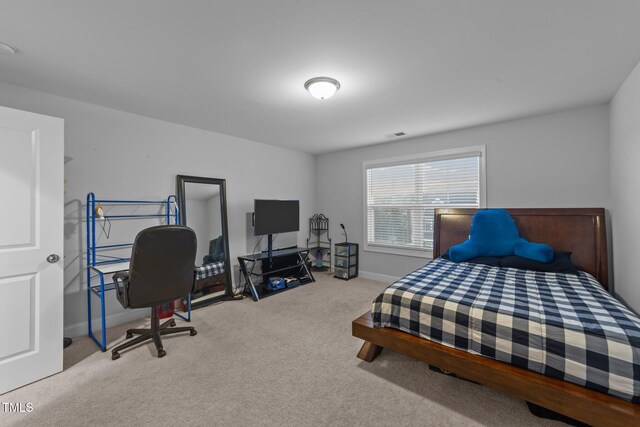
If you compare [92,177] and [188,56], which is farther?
[92,177]

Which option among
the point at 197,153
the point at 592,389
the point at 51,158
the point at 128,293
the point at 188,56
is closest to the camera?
the point at 592,389

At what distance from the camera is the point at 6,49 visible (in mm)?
1874

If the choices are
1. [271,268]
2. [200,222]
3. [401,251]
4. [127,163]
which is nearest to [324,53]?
[127,163]

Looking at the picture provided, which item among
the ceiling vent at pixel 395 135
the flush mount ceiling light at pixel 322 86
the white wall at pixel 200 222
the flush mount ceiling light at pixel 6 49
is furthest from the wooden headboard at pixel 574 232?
the flush mount ceiling light at pixel 6 49

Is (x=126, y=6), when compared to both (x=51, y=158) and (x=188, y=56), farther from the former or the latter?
(x=51, y=158)

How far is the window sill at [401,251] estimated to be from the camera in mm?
4254

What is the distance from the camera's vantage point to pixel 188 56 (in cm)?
199

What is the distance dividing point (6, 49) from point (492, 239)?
4623mm

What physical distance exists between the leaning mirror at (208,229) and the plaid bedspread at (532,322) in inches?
94.8

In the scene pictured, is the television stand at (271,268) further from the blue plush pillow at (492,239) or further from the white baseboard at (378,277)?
the blue plush pillow at (492,239)

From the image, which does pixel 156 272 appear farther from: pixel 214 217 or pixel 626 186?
pixel 626 186

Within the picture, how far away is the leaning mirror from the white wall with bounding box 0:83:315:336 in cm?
15

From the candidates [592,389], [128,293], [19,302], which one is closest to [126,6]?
[128,293]

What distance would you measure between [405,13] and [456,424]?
2392 mm
